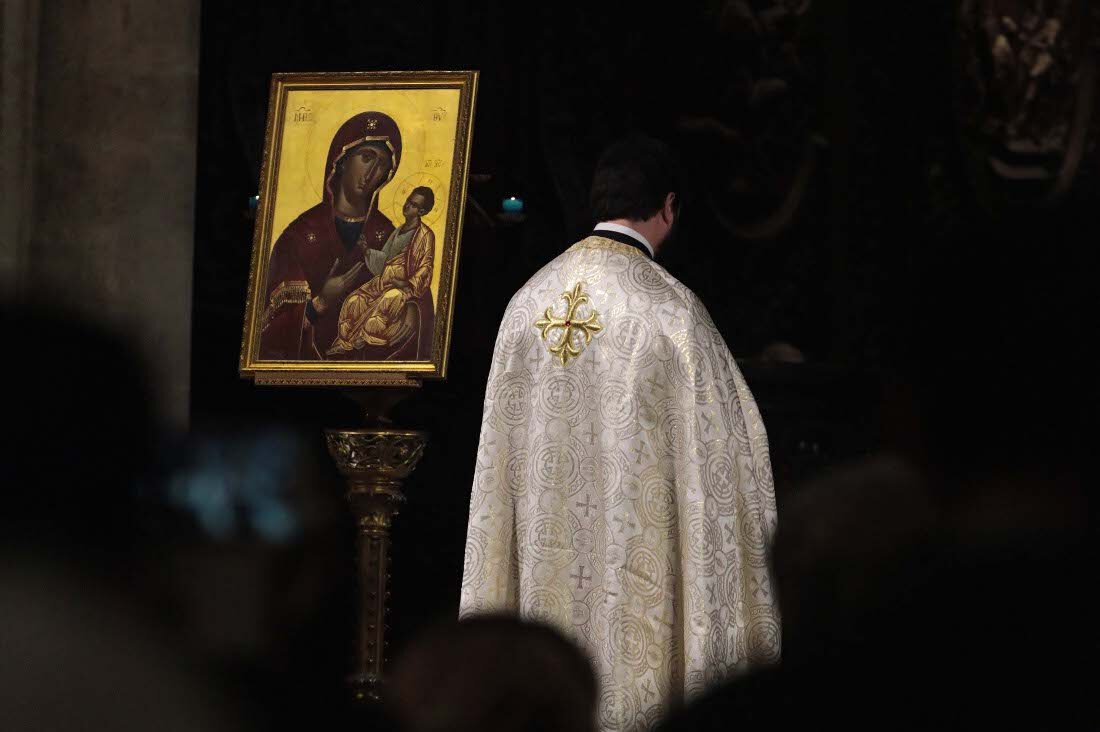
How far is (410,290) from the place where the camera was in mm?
4926

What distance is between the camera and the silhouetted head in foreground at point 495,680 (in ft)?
3.89

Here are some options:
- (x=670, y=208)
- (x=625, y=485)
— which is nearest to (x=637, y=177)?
(x=670, y=208)

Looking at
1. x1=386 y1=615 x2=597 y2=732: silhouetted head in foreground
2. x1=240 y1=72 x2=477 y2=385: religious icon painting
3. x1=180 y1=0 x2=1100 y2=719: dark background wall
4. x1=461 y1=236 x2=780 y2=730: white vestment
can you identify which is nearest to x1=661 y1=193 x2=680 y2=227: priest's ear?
x1=461 y1=236 x2=780 y2=730: white vestment

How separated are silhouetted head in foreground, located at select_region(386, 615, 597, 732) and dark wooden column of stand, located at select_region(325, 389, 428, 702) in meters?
3.70

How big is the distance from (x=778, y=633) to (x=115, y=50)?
2800 millimetres

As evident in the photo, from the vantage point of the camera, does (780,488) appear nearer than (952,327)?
No

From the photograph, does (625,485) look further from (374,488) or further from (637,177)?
(374,488)

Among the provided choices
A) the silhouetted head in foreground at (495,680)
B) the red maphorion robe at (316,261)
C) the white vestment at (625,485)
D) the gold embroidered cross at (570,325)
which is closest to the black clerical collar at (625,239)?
the white vestment at (625,485)

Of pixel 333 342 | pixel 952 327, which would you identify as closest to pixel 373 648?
pixel 333 342

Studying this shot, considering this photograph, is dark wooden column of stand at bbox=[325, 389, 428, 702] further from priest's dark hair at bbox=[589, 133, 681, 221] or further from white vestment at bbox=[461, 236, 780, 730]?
priest's dark hair at bbox=[589, 133, 681, 221]

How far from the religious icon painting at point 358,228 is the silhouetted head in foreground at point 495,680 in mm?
3484

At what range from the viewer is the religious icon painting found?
193 inches

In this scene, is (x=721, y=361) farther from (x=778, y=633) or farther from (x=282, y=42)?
(x=282, y=42)

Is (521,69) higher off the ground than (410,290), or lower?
higher
